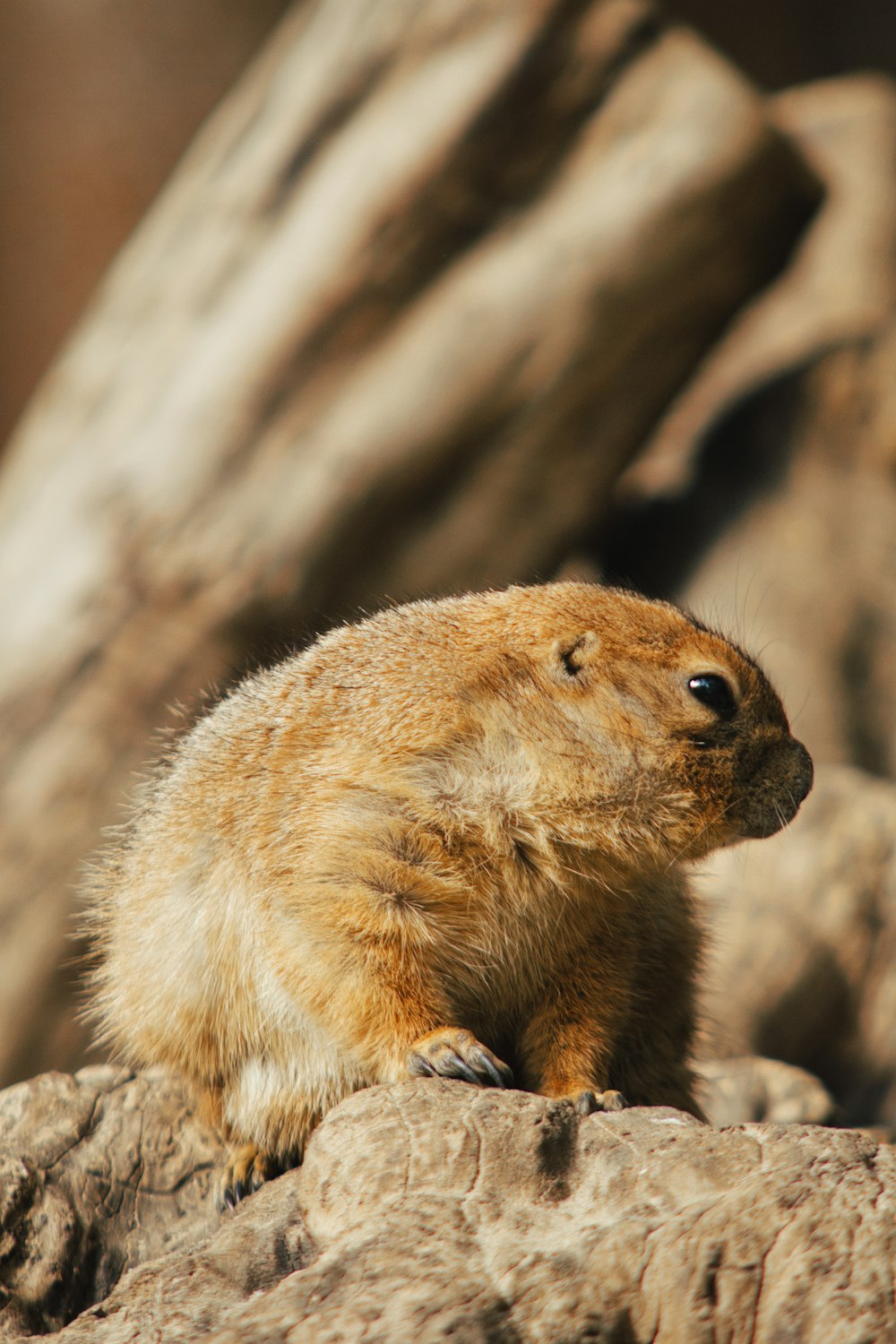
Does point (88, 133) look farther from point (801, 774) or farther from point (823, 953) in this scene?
A: point (801, 774)

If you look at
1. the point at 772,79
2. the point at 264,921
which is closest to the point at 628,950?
the point at 264,921

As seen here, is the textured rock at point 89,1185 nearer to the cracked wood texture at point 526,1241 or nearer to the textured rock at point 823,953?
the cracked wood texture at point 526,1241

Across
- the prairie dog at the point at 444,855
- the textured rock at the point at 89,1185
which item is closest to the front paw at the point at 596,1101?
the prairie dog at the point at 444,855

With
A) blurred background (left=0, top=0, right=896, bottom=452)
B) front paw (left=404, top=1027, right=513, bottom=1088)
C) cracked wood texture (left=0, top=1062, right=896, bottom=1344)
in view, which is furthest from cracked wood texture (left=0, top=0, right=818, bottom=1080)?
front paw (left=404, top=1027, right=513, bottom=1088)

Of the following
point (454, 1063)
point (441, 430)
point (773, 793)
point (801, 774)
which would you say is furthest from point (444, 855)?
point (441, 430)

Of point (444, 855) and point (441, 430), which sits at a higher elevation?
point (444, 855)

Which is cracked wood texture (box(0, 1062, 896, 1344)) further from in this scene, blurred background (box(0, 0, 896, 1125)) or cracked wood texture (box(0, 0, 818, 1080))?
cracked wood texture (box(0, 0, 818, 1080))

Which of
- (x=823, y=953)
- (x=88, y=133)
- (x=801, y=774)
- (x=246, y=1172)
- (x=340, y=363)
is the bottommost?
(x=88, y=133)
